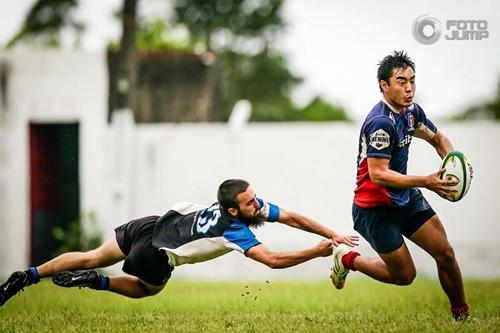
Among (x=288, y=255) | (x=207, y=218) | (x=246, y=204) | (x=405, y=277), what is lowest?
(x=405, y=277)

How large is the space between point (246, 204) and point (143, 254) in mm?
971

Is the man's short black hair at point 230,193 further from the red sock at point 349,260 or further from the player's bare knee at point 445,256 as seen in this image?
the player's bare knee at point 445,256

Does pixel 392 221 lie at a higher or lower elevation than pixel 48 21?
lower

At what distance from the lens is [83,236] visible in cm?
1429

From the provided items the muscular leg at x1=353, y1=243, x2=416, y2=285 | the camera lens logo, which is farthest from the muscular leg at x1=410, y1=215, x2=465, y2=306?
the camera lens logo

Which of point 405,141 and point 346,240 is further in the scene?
point 405,141

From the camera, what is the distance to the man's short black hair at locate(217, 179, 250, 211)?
7098mm

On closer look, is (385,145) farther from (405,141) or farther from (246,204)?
(246,204)

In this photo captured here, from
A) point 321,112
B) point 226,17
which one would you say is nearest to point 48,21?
point 226,17

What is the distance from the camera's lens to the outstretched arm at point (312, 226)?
23.7 feet

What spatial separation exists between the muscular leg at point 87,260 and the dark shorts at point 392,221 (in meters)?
1.97

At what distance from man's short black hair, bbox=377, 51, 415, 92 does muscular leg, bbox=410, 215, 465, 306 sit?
3.76ft

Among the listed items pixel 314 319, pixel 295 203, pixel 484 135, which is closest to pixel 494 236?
pixel 484 135

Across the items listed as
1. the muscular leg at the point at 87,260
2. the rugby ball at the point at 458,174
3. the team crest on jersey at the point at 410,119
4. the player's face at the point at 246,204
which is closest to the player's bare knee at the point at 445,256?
the rugby ball at the point at 458,174
